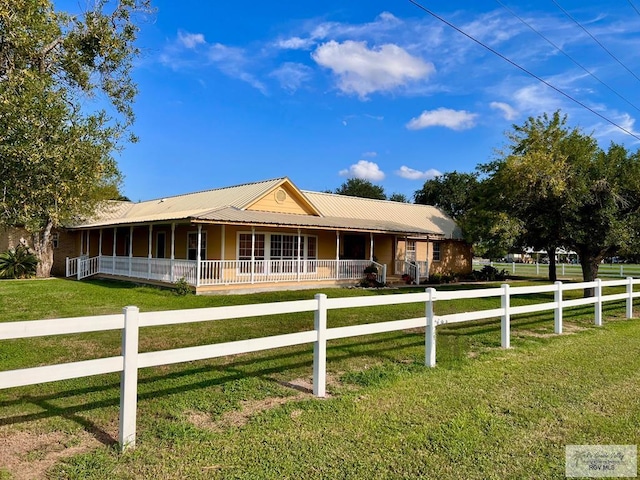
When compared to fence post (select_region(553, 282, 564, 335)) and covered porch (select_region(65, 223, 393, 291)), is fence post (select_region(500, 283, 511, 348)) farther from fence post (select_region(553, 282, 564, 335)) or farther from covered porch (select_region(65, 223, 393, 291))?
covered porch (select_region(65, 223, 393, 291))

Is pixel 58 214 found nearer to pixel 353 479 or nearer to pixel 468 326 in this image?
pixel 353 479

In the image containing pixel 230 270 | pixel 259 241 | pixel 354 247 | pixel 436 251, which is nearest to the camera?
pixel 230 270

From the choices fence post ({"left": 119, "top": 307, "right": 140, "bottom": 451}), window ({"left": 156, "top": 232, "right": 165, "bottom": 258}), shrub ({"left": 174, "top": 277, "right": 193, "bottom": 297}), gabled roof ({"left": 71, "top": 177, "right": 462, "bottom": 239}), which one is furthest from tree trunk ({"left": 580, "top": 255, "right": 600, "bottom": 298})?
window ({"left": 156, "top": 232, "right": 165, "bottom": 258})

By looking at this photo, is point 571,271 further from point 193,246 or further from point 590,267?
point 193,246

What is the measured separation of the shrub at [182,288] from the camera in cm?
1670

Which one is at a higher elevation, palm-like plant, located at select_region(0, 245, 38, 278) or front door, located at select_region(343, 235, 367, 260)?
front door, located at select_region(343, 235, 367, 260)

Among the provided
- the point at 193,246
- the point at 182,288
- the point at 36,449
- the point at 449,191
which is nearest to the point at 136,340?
the point at 36,449

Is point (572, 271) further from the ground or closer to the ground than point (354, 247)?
closer to the ground

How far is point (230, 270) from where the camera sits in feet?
62.6

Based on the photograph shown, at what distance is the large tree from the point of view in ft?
51.5

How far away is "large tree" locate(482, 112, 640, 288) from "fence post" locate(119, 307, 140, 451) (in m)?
15.1

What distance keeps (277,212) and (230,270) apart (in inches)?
148

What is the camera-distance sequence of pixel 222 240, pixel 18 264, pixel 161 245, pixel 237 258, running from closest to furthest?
pixel 222 240 → pixel 237 258 → pixel 18 264 → pixel 161 245

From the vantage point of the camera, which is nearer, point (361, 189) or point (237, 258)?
point (237, 258)
